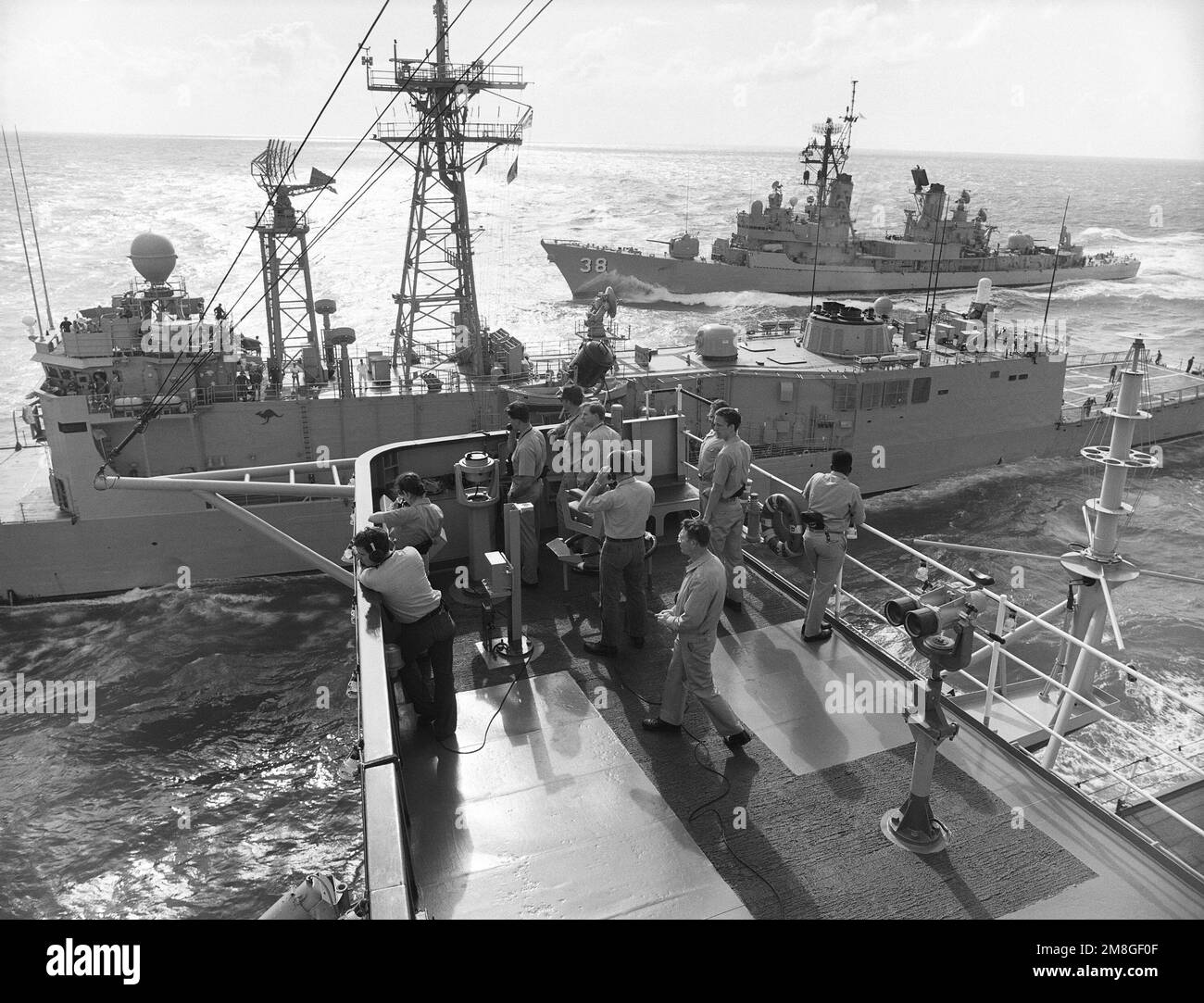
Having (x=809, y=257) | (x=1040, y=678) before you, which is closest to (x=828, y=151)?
(x=809, y=257)

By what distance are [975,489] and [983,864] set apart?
2395cm

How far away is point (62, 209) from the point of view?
92.4 meters

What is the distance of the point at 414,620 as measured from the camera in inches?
229

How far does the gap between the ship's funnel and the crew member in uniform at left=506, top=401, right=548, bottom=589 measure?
55.3 feet

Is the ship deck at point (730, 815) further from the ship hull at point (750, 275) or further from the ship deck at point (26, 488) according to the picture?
the ship hull at point (750, 275)

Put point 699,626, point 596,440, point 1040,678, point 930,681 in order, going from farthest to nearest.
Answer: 1. point 1040,678
2. point 596,440
3. point 699,626
4. point 930,681

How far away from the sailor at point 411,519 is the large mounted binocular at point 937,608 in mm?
3436

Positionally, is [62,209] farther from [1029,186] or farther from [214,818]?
[1029,186]

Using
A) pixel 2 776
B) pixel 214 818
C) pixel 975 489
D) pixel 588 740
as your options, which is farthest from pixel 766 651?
pixel 975 489

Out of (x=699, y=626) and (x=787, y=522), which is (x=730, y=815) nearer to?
(x=699, y=626)

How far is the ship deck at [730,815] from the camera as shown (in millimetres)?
4918

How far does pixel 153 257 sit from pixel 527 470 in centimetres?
1748

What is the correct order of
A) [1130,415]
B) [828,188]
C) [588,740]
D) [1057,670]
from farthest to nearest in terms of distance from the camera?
[828,188] → [1057,670] → [1130,415] → [588,740]

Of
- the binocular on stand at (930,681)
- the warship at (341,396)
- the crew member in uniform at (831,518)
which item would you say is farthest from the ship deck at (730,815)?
the warship at (341,396)
